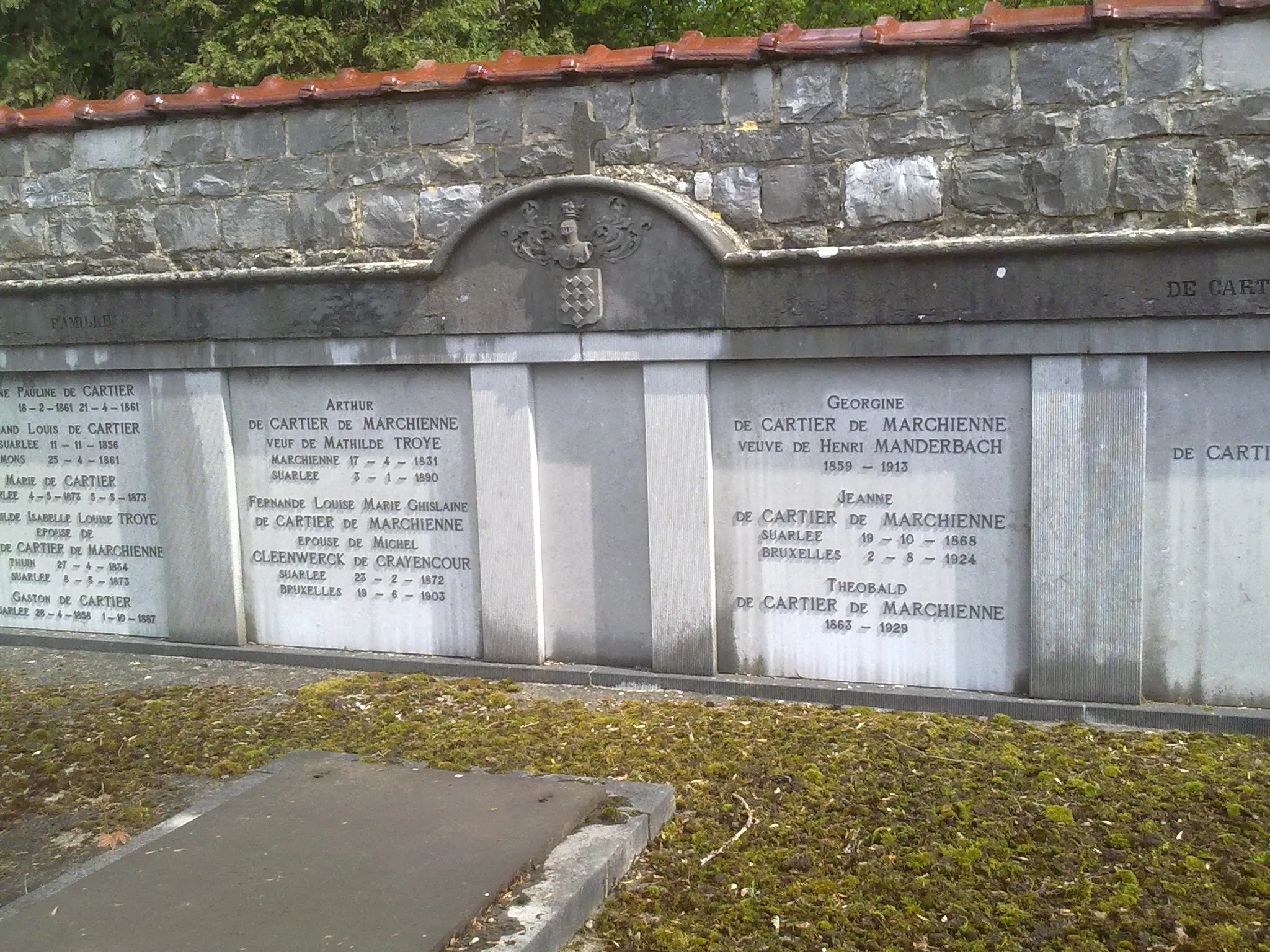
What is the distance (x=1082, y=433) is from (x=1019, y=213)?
94 cm

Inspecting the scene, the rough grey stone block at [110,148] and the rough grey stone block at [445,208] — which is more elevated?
the rough grey stone block at [110,148]

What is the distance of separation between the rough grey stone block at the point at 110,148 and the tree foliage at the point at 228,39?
5.59m

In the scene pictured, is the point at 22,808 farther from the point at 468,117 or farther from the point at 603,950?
the point at 468,117

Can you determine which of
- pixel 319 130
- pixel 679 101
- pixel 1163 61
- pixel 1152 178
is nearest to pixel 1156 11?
pixel 1163 61

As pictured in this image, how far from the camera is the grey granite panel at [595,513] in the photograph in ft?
19.1

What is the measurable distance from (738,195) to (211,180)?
2.78 meters

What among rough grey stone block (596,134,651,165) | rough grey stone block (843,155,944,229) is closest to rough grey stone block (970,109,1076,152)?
rough grey stone block (843,155,944,229)

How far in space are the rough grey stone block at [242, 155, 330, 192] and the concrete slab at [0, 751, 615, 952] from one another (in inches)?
120

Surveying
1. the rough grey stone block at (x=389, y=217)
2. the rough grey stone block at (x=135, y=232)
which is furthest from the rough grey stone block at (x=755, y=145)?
the rough grey stone block at (x=135, y=232)

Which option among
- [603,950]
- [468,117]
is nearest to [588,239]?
[468,117]

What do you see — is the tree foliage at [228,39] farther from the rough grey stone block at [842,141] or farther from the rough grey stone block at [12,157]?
the rough grey stone block at [842,141]

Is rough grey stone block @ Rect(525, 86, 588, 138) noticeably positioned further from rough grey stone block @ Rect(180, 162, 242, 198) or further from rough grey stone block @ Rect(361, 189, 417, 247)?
rough grey stone block @ Rect(180, 162, 242, 198)

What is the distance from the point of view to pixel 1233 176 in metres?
4.81

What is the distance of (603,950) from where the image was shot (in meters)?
3.43
